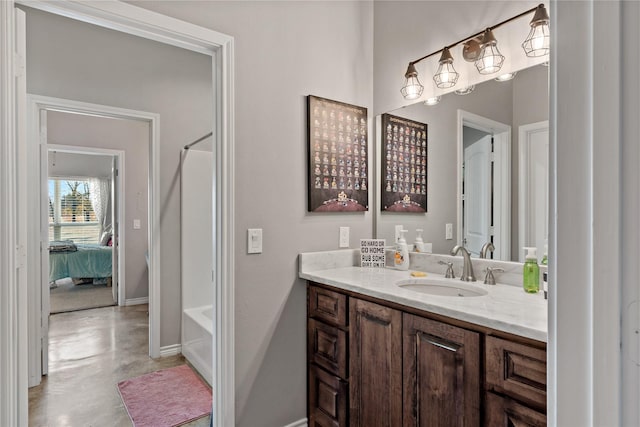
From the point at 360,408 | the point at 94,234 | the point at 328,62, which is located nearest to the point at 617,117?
the point at 360,408

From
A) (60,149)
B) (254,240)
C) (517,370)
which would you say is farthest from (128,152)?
(517,370)

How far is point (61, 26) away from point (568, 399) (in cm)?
368

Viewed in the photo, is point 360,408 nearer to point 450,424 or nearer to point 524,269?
point 450,424

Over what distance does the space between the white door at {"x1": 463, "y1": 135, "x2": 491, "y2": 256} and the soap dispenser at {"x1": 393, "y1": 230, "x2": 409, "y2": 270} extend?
351 millimetres

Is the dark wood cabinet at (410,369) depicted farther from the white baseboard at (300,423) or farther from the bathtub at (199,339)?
the bathtub at (199,339)

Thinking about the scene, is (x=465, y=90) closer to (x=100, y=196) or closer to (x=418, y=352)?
(x=418, y=352)

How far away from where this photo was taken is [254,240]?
5.98 ft

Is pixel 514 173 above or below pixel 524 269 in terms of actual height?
above

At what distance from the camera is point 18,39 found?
4.44ft

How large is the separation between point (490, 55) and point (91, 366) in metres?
3.54

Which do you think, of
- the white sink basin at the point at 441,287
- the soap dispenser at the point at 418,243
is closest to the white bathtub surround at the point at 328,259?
the soap dispenser at the point at 418,243

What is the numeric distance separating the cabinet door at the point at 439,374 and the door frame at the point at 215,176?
0.87m

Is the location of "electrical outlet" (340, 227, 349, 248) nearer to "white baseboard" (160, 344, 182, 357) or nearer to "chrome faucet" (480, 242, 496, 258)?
"chrome faucet" (480, 242, 496, 258)

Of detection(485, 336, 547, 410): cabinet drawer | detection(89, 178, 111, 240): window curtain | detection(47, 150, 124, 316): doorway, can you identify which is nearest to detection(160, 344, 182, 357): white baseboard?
detection(47, 150, 124, 316): doorway
